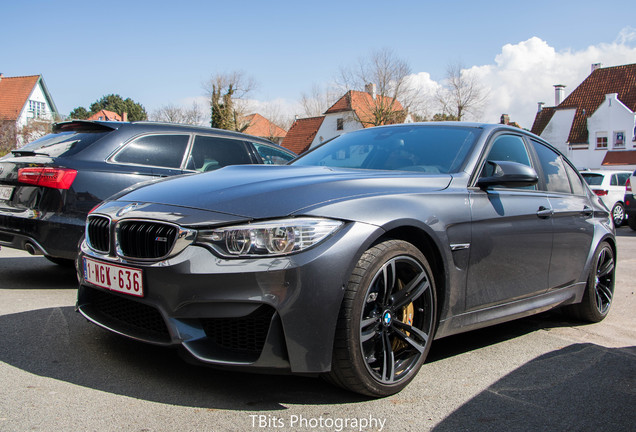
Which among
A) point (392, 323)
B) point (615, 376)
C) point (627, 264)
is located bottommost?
point (627, 264)

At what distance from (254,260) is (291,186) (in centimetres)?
53

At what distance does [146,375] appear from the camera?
3.02 meters

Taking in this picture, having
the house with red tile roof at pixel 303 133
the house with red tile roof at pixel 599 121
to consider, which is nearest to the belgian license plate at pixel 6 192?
the house with red tile roof at pixel 599 121

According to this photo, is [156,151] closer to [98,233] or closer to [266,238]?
[98,233]

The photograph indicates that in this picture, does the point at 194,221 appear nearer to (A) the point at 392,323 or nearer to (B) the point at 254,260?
(B) the point at 254,260

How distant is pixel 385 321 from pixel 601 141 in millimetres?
45778

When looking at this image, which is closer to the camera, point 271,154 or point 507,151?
point 507,151

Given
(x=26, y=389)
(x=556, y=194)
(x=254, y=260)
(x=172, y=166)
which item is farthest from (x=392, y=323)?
(x=172, y=166)

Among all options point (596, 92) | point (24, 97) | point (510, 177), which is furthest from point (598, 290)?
point (24, 97)

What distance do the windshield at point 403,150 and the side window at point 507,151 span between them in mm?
174

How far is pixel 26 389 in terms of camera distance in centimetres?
279

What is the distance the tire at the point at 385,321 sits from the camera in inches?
105

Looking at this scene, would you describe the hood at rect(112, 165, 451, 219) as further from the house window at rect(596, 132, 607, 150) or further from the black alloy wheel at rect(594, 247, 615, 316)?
the house window at rect(596, 132, 607, 150)

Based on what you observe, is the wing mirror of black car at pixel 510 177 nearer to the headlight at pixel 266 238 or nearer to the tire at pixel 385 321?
the tire at pixel 385 321
